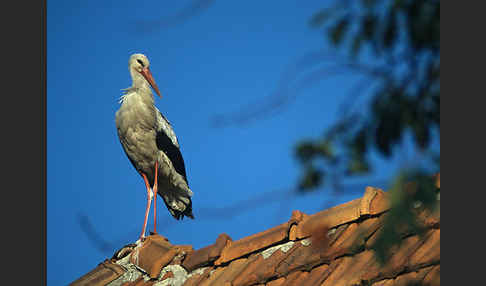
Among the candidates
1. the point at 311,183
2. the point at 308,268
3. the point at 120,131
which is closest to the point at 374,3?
the point at 311,183

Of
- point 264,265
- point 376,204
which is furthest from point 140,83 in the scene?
point 376,204

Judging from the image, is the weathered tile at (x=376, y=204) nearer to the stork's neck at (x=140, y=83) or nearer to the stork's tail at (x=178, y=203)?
the stork's neck at (x=140, y=83)

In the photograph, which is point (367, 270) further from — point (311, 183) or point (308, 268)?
point (311, 183)

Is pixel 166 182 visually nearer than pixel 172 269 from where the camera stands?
No

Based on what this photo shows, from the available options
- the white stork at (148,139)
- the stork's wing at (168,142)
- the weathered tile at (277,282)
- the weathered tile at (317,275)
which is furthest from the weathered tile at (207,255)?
the stork's wing at (168,142)

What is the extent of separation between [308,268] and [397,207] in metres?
2.14

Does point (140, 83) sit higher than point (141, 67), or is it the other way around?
point (141, 67)

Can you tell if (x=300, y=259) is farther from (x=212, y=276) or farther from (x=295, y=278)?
(x=212, y=276)

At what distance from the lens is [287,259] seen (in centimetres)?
379

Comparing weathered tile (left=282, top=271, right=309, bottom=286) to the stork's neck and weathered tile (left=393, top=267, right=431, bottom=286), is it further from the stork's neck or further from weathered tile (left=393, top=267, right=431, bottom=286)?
the stork's neck

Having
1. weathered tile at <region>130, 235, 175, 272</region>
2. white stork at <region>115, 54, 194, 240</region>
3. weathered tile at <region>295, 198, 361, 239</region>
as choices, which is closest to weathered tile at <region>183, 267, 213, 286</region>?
weathered tile at <region>130, 235, 175, 272</region>

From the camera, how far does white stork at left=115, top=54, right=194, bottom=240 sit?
8.29 metres

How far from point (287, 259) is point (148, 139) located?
4.88 m

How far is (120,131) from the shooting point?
837 cm
